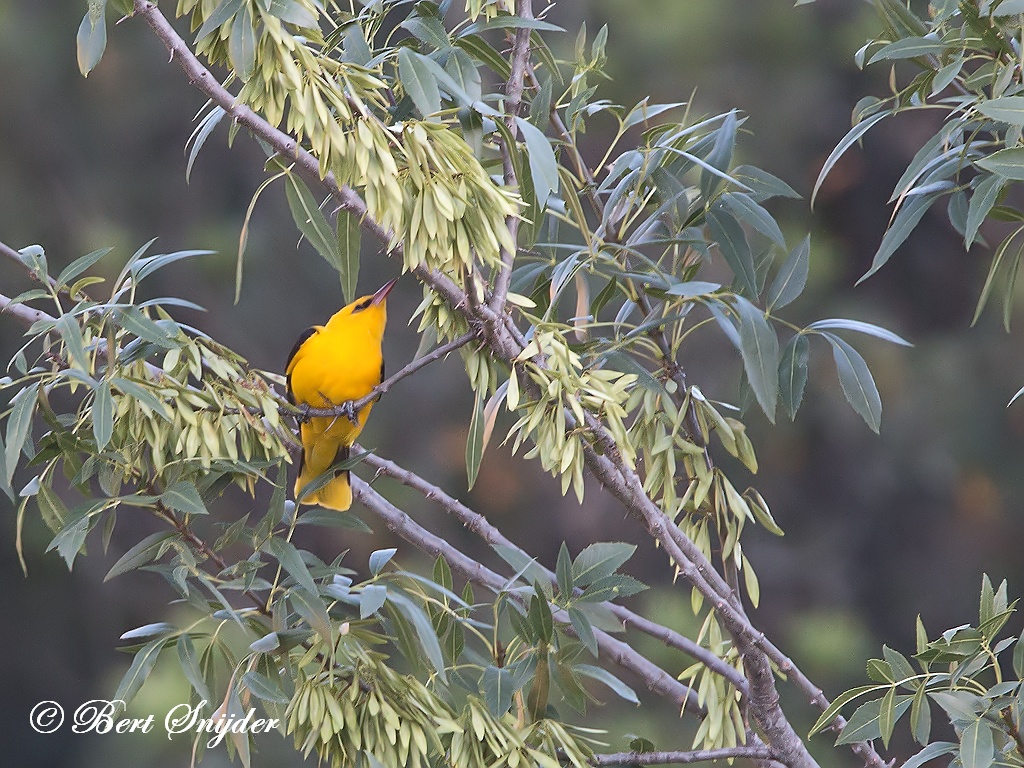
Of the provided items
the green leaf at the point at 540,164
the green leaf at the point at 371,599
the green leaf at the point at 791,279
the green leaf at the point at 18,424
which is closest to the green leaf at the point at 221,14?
the green leaf at the point at 540,164

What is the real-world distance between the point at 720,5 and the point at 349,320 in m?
2.76

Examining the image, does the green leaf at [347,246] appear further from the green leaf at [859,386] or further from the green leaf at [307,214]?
the green leaf at [859,386]

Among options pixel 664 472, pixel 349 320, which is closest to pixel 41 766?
pixel 349 320

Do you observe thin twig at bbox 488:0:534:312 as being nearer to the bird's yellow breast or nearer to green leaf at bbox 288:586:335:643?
green leaf at bbox 288:586:335:643

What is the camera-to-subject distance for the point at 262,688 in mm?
1307

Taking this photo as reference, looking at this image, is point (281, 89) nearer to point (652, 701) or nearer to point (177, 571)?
point (177, 571)

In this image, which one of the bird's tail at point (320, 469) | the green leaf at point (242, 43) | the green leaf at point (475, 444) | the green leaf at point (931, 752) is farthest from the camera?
the bird's tail at point (320, 469)

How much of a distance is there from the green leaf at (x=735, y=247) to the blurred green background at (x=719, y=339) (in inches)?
126

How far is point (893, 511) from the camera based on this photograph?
18.8ft

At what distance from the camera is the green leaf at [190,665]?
134 centimetres

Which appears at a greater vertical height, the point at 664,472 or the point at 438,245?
the point at 438,245

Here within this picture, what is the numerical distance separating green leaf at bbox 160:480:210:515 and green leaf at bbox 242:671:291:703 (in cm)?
18

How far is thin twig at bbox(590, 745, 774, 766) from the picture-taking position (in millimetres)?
1492

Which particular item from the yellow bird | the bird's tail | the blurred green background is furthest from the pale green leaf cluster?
the blurred green background
